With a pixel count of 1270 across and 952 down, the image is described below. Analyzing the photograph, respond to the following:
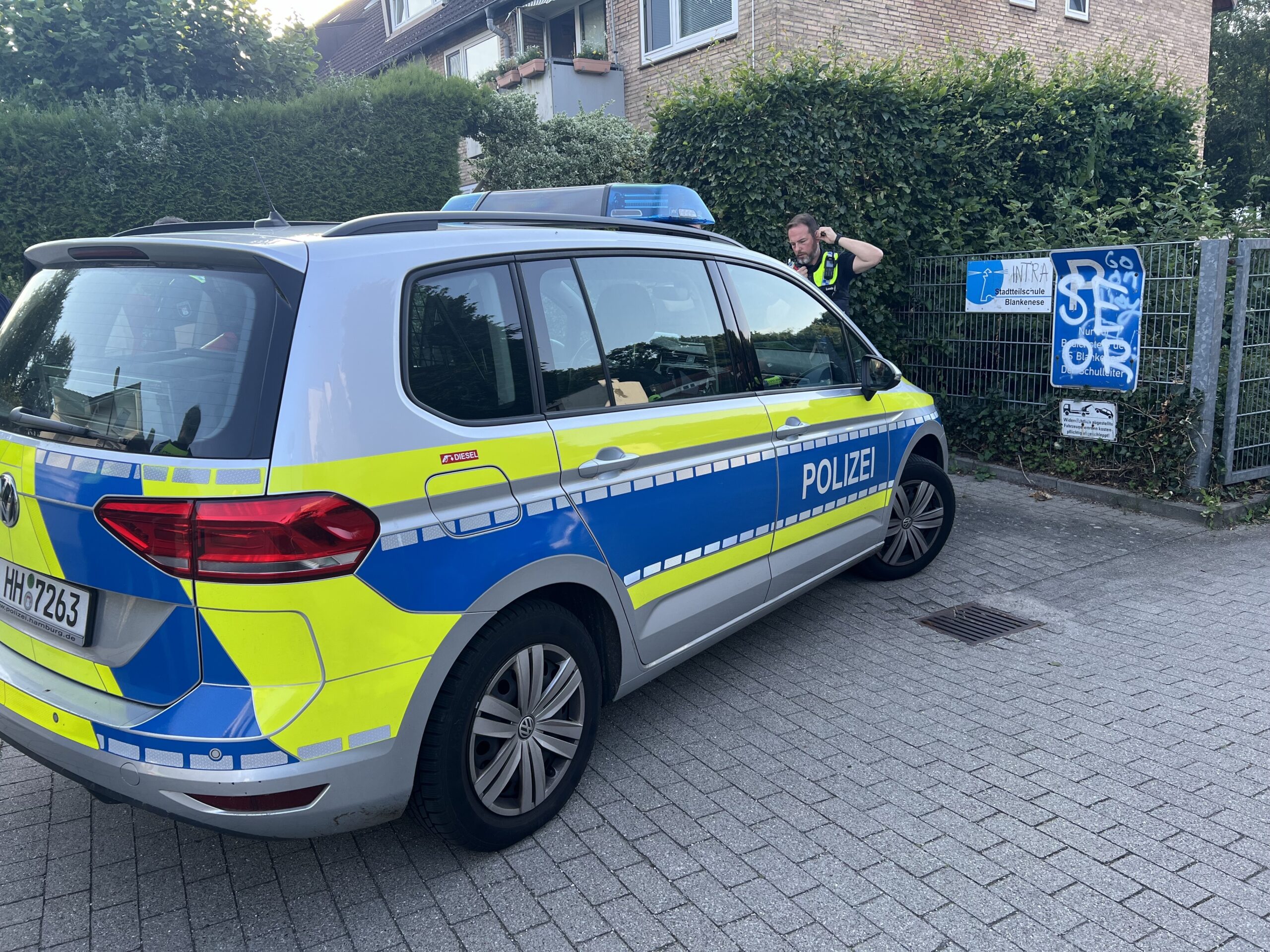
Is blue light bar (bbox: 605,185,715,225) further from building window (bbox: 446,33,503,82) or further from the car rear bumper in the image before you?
building window (bbox: 446,33,503,82)

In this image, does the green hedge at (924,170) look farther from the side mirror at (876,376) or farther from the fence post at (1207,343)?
the side mirror at (876,376)

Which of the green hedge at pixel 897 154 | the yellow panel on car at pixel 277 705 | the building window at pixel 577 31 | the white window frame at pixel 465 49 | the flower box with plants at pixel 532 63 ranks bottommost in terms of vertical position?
the yellow panel on car at pixel 277 705

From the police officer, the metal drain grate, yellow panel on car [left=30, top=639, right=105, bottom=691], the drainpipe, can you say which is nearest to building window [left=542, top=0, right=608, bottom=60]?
the drainpipe

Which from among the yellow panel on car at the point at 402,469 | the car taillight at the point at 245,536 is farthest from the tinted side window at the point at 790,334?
the car taillight at the point at 245,536

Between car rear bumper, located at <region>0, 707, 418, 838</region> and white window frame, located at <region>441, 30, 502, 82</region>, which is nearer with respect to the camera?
car rear bumper, located at <region>0, 707, 418, 838</region>

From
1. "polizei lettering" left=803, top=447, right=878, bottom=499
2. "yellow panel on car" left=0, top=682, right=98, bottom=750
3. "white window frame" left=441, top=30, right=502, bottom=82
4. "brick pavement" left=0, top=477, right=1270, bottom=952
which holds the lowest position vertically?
"brick pavement" left=0, top=477, right=1270, bottom=952

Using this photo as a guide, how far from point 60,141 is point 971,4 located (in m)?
14.0

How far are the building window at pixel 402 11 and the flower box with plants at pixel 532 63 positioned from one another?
7856 mm

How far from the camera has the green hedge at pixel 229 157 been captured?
32.7 ft

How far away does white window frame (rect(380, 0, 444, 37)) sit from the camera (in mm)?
21625

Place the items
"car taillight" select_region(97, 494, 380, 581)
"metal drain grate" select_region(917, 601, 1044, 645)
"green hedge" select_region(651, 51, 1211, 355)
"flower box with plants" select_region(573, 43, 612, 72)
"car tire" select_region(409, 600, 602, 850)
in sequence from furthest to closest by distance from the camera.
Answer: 1. "flower box with plants" select_region(573, 43, 612, 72)
2. "green hedge" select_region(651, 51, 1211, 355)
3. "metal drain grate" select_region(917, 601, 1044, 645)
4. "car tire" select_region(409, 600, 602, 850)
5. "car taillight" select_region(97, 494, 380, 581)

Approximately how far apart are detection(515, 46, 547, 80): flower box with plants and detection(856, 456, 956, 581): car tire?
522 inches

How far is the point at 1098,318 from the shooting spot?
6.63m

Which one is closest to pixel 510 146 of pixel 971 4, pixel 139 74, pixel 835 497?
pixel 139 74
